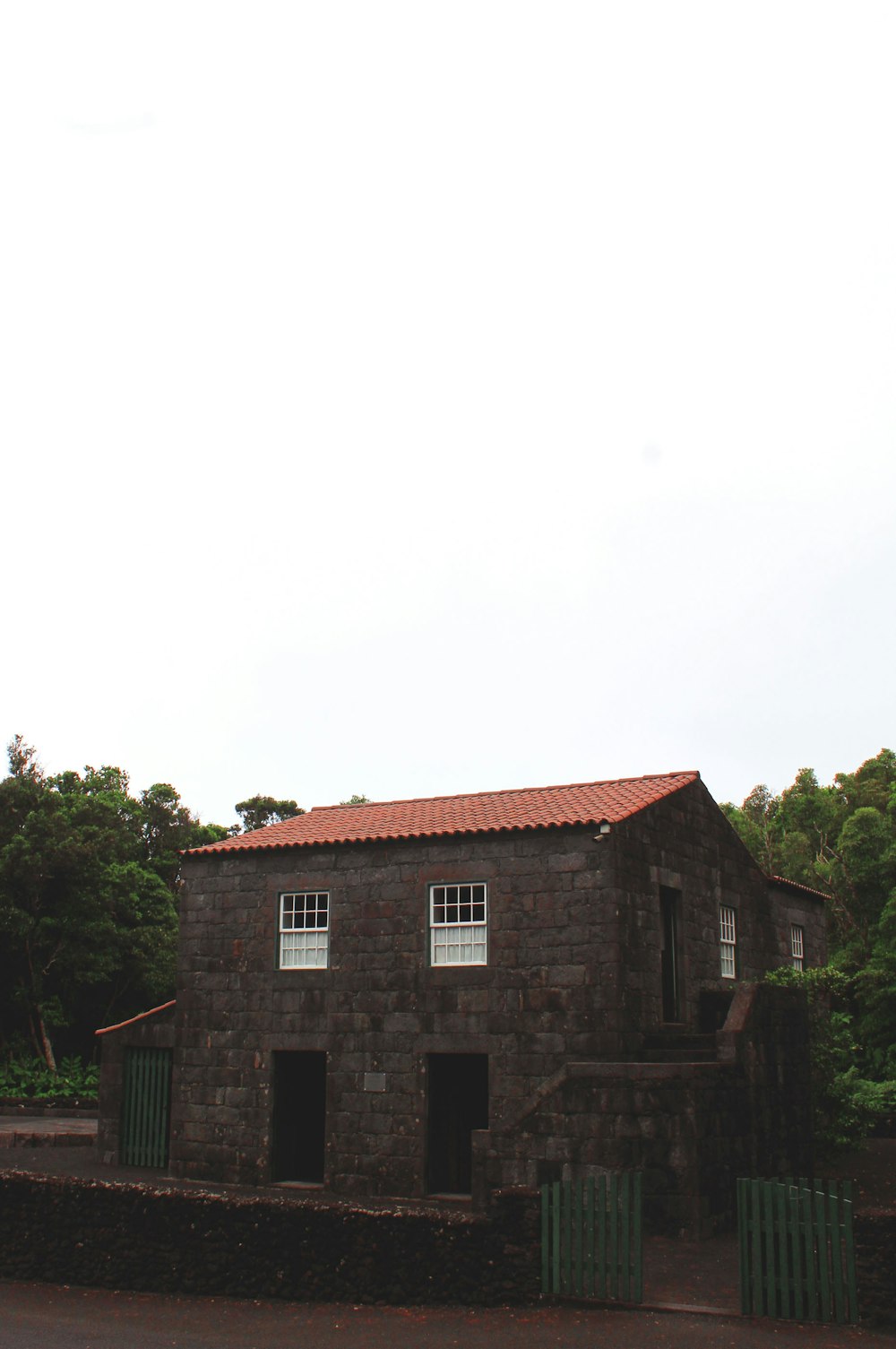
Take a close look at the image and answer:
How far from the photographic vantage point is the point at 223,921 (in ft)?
76.7

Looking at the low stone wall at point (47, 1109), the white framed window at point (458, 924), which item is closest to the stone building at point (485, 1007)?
the white framed window at point (458, 924)

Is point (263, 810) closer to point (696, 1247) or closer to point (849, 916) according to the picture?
point (849, 916)

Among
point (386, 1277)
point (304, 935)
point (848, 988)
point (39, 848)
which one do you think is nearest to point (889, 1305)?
point (386, 1277)

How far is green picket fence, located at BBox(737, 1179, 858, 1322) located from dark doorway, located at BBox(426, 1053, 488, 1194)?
9222 mm

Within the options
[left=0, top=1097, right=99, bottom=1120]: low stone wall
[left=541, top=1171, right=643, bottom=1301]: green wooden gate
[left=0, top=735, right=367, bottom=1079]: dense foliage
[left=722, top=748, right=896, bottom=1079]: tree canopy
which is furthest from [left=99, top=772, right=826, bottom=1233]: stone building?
[left=0, top=735, right=367, bottom=1079]: dense foliage

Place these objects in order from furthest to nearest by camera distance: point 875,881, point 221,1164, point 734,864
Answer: point 875,881 → point 734,864 → point 221,1164

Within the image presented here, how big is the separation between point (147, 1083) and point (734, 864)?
13095 millimetres

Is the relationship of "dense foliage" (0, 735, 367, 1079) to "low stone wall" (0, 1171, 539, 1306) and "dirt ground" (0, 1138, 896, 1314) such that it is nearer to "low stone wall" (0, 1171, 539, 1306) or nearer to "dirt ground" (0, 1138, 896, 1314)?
"dirt ground" (0, 1138, 896, 1314)

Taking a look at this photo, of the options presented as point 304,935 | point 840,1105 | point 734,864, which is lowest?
point 840,1105

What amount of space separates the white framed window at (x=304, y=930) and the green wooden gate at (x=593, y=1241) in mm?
10285

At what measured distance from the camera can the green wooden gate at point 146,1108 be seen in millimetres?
24469

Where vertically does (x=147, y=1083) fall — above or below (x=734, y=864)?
below

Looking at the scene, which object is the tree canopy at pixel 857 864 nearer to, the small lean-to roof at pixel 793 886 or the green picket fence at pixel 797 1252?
the small lean-to roof at pixel 793 886

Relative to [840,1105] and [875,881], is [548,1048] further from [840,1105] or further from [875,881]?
[875,881]
